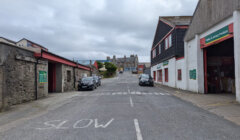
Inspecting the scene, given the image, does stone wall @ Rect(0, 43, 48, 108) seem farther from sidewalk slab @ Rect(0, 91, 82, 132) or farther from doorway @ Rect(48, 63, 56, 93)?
doorway @ Rect(48, 63, 56, 93)

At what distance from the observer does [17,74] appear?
33.3ft

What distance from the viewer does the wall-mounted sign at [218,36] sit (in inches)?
392

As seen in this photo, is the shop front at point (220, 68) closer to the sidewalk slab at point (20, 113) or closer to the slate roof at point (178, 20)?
the slate roof at point (178, 20)

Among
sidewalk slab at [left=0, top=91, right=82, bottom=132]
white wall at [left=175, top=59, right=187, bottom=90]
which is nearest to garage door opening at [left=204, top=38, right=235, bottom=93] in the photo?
white wall at [left=175, top=59, right=187, bottom=90]

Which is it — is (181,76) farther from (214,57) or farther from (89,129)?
(89,129)

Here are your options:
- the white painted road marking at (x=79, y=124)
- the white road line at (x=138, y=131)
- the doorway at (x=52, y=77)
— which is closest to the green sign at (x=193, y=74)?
the white road line at (x=138, y=131)

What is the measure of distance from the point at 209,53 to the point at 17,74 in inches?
619

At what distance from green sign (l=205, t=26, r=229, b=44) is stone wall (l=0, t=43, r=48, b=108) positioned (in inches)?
521

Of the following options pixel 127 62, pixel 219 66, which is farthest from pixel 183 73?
pixel 127 62

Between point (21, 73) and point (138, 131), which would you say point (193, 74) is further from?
point (21, 73)

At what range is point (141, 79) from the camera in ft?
79.8

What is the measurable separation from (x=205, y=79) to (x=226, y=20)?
528cm

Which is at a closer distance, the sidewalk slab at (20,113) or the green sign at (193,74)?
the sidewalk slab at (20,113)

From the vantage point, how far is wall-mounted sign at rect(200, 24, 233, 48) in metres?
9.96
